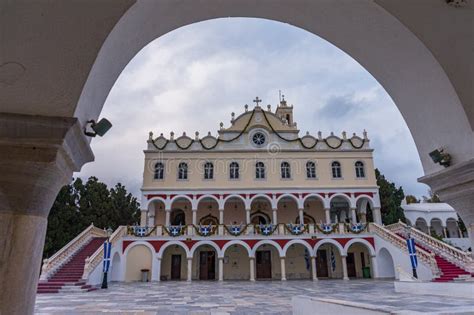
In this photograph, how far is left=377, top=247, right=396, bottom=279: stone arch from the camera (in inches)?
848

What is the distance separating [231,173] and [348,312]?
1998 cm

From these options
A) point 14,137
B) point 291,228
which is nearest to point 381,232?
point 291,228

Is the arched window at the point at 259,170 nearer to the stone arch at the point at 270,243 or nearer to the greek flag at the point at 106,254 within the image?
the stone arch at the point at 270,243

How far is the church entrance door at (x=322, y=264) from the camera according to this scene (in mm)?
23844

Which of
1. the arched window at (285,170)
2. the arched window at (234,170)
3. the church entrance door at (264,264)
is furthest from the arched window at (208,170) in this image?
the church entrance door at (264,264)

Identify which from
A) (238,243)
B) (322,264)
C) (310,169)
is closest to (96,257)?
(238,243)

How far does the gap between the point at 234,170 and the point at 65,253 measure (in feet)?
38.4

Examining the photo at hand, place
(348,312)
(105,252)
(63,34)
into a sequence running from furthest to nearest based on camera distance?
(105,252), (348,312), (63,34)

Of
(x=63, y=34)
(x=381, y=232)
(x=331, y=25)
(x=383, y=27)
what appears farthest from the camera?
(x=381, y=232)

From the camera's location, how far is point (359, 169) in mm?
24391

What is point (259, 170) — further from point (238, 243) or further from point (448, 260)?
point (448, 260)

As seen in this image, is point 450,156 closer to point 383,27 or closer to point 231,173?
point 383,27

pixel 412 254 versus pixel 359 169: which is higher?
pixel 359 169

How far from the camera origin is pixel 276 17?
2.84 m
